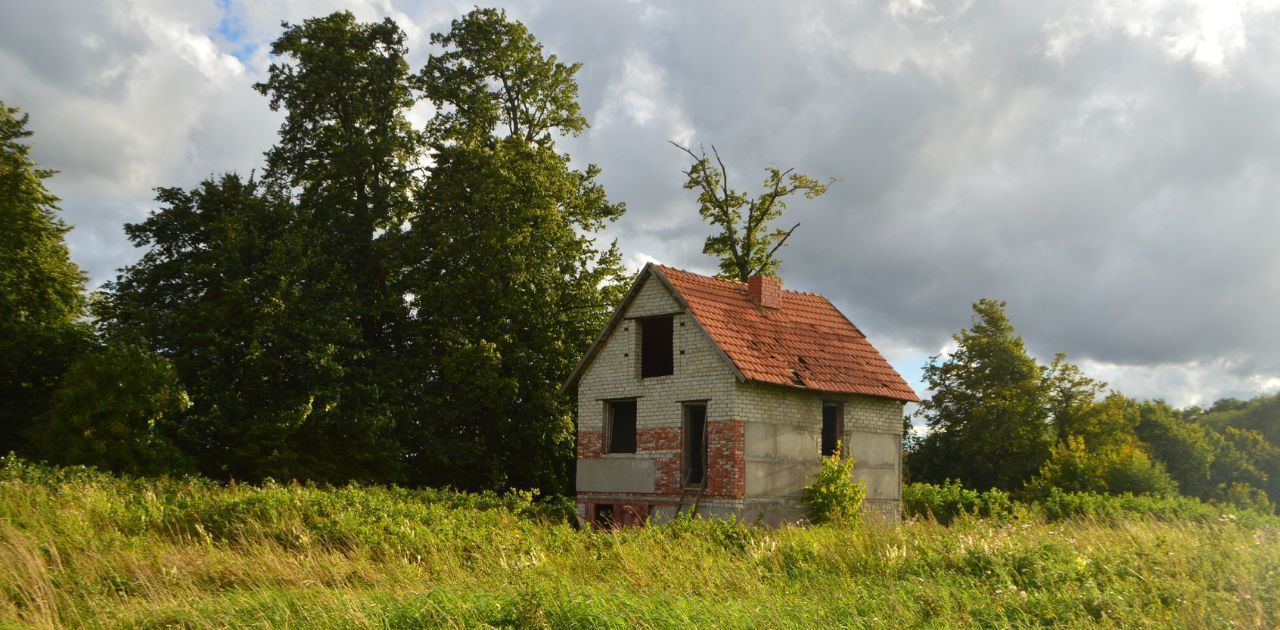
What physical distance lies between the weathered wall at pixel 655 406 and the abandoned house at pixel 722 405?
3cm

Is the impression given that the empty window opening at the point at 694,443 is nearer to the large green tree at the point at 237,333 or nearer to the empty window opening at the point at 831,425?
the empty window opening at the point at 831,425

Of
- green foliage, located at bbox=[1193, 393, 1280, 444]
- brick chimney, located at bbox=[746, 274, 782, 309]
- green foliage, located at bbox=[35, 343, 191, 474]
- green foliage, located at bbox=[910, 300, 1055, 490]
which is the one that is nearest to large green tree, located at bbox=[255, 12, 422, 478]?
green foliage, located at bbox=[35, 343, 191, 474]

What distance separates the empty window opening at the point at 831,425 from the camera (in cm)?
2484

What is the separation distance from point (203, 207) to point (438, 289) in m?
7.27

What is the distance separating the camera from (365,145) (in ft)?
100.0

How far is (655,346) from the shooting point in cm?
2541

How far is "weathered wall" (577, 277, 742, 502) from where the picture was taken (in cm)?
2262

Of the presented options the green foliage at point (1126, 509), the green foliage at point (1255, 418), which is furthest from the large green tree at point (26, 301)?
the green foliage at point (1255, 418)

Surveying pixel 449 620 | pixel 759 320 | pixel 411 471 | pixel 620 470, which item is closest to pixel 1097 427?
pixel 759 320

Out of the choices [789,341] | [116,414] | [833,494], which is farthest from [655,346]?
[116,414]

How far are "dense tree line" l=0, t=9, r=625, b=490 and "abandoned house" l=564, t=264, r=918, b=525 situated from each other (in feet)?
16.5

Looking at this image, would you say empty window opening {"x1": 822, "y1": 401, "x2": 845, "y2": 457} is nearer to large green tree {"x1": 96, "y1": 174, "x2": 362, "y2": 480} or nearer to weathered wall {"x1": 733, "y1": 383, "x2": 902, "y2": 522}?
weathered wall {"x1": 733, "y1": 383, "x2": 902, "y2": 522}

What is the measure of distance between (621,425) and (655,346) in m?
2.26

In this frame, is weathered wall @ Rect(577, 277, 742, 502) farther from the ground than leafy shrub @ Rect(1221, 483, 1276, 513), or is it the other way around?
weathered wall @ Rect(577, 277, 742, 502)
